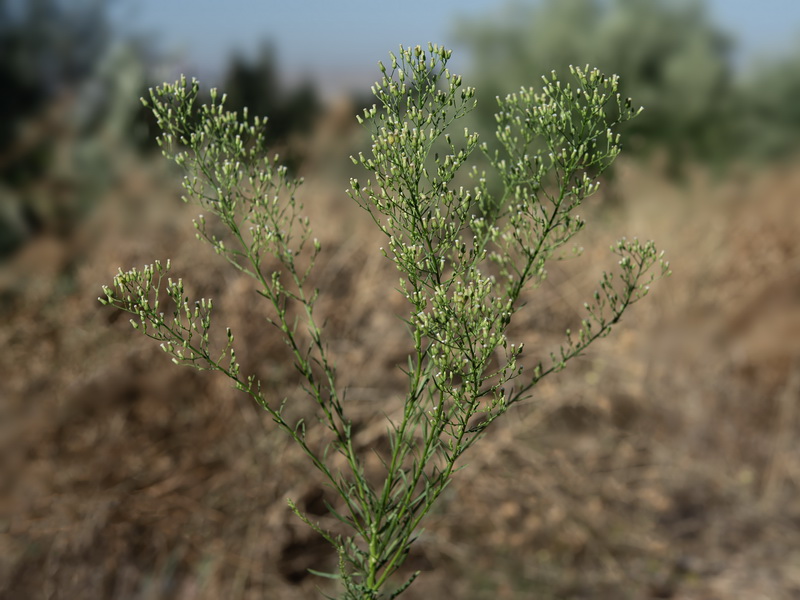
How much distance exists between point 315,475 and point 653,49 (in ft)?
15.6

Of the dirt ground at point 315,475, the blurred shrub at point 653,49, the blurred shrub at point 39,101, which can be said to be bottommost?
the dirt ground at point 315,475

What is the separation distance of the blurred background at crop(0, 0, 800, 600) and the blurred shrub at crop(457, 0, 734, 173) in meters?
0.60

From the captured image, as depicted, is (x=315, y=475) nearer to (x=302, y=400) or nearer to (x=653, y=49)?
(x=302, y=400)

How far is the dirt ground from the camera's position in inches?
135

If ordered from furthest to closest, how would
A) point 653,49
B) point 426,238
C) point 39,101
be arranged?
1. point 653,49
2. point 39,101
3. point 426,238

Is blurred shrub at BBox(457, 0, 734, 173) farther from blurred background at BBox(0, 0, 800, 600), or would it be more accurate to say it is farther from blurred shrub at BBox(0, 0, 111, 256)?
blurred shrub at BBox(0, 0, 111, 256)

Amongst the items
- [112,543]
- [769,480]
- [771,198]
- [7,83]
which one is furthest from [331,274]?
[771,198]

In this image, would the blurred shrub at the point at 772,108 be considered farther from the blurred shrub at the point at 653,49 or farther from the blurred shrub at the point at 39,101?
the blurred shrub at the point at 39,101

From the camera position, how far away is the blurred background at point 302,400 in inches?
136

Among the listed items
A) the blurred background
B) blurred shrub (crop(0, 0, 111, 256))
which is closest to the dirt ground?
the blurred background

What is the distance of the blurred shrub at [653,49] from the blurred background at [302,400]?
1.95 ft

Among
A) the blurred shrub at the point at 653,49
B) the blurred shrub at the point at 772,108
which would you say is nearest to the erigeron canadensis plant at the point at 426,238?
the blurred shrub at the point at 653,49

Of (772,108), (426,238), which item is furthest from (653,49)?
(426,238)

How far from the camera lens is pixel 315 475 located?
11.3ft
